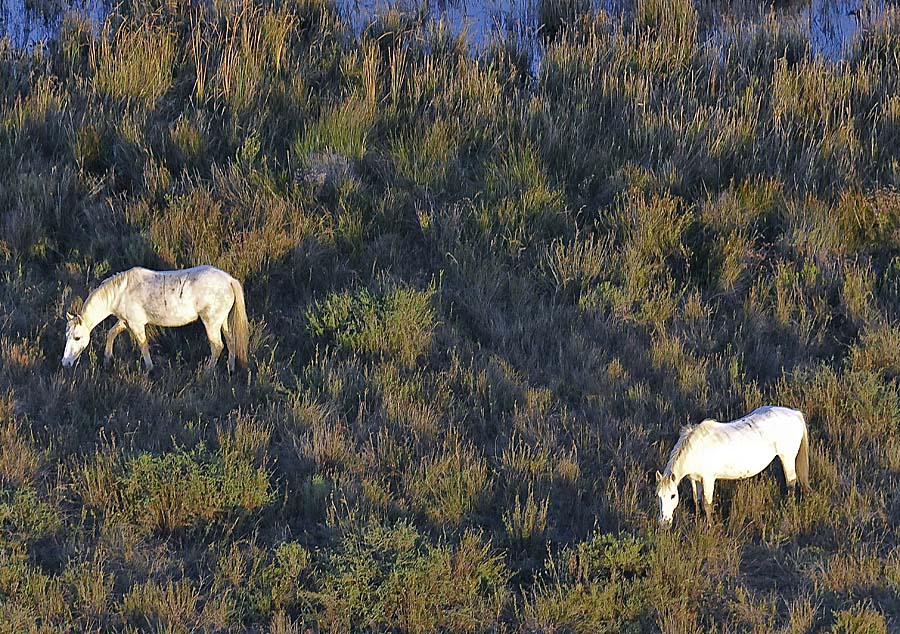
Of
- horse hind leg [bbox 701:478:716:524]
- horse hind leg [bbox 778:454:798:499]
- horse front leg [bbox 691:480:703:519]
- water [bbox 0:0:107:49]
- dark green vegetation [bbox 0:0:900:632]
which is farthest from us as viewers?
water [bbox 0:0:107:49]

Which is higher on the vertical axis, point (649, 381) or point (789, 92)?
point (789, 92)

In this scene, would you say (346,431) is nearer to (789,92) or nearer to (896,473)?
(896,473)

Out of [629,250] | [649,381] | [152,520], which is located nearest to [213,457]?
[152,520]

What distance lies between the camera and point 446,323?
738 centimetres

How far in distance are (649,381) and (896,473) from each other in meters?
1.56

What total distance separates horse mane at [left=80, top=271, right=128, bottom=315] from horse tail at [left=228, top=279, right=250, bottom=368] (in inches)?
27.4

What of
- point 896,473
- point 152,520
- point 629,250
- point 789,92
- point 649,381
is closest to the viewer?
point 152,520

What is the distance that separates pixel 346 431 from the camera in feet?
20.3

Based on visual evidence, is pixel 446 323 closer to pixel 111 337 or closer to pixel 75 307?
pixel 111 337

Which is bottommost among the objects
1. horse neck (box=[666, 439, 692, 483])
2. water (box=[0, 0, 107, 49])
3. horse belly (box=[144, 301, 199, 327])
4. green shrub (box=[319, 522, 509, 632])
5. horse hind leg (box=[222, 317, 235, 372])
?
green shrub (box=[319, 522, 509, 632])

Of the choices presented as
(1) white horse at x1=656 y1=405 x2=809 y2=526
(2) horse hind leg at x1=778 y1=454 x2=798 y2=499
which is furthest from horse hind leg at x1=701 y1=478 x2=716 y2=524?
(2) horse hind leg at x1=778 y1=454 x2=798 y2=499

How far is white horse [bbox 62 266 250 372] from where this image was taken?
21.7ft

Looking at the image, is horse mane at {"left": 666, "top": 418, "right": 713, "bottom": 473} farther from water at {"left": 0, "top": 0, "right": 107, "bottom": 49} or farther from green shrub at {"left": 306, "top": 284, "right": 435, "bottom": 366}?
water at {"left": 0, "top": 0, "right": 107, "bottom": 49}

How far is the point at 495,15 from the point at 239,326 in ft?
25.7
